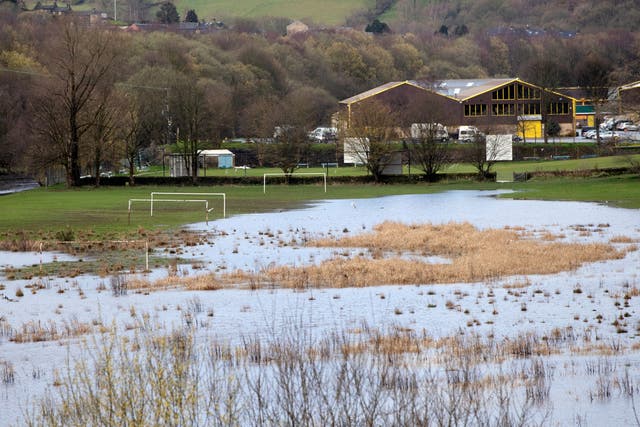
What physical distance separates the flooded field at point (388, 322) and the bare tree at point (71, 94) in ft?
149

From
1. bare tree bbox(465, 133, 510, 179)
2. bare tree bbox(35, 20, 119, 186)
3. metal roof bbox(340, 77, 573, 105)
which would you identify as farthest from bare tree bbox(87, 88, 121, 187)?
metal roof bbox(340, 77, 573, 105)

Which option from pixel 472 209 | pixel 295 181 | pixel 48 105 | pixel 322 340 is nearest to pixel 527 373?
pixel 322 340

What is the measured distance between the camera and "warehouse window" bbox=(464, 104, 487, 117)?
134750 mm

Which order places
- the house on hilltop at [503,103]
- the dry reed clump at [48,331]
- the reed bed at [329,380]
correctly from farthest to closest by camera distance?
1. the house on hilltop at [503,103]
2. the dry reed clump at [48,331]
3. the reed bed at [329,380]

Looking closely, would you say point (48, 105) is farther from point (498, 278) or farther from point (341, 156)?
point (498, 278)

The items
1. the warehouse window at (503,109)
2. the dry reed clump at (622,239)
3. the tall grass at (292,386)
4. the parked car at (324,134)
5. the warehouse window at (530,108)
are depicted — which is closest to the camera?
the tall grass at (292,386)

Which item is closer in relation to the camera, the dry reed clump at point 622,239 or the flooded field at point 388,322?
the flooded field at point 388,322

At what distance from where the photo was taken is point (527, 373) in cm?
1841

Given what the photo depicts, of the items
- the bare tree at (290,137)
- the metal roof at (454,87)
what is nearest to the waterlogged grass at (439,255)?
the bare tree at (290,137)

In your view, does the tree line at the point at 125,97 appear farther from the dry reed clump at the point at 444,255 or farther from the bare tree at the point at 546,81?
the dry reed clump at the point at 444,255

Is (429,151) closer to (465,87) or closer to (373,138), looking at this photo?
(373,138)

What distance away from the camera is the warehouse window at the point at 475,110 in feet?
442

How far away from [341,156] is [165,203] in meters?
48.4

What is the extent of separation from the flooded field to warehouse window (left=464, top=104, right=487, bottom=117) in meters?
96.7
